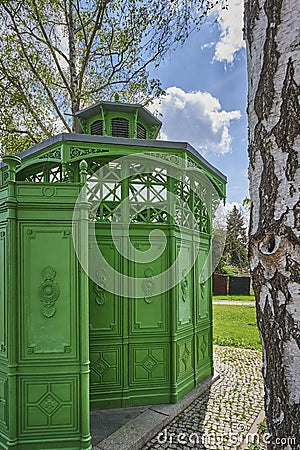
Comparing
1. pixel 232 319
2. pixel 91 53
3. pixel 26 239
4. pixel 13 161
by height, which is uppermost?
pixel 91 53

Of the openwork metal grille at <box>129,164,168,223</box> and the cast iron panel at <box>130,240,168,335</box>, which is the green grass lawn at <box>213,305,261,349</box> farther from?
the openwork metal grille at <box>129,164,168,223</box>

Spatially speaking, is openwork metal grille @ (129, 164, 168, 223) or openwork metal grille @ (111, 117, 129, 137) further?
openwork metal grille @ (111, 117, 129, 137)

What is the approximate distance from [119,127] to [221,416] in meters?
3.85

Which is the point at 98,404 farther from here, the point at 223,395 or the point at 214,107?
the point at 214,107

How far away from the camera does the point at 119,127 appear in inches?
202

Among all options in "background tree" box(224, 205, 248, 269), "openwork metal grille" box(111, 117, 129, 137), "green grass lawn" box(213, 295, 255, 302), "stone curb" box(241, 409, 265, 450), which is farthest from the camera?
"background tree" box(224, 205, 248, 269)

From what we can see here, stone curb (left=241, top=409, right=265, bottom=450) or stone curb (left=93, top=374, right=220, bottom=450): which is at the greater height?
stone curb (left=93, top=374, right=220, bottom=450)

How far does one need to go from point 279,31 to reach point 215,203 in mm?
5023

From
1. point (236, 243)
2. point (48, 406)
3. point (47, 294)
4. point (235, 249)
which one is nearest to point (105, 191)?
point (47, 294)

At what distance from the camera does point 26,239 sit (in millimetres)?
3293

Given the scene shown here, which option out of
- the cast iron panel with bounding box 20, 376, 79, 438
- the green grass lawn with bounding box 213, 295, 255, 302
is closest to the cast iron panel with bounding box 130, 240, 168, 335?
the cast iron panel with bounding box 20, 376, 79, 438

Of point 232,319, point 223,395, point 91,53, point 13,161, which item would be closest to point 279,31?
point 13,161

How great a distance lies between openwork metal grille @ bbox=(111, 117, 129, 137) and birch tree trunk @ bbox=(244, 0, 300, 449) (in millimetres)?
4209

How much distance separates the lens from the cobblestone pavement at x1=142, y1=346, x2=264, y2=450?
363cm
